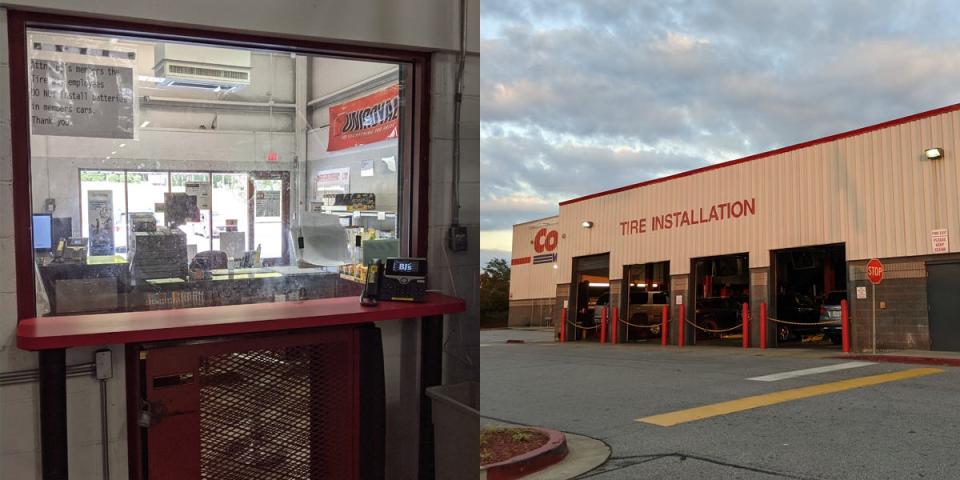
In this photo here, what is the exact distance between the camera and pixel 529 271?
270 cm

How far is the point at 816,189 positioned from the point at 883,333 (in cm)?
58

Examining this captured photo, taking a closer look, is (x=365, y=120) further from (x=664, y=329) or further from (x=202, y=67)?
(x=664, y=329)

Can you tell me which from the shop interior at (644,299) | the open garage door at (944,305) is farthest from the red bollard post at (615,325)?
the open garage door at (944,305)

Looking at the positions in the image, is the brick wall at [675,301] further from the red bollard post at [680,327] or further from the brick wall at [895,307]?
the brick wall at [895,307]

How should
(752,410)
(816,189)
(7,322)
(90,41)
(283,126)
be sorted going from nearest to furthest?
1. (7,322)
2. (90,41)
3. (816,189)
4. (283,126)
5. (752,410)

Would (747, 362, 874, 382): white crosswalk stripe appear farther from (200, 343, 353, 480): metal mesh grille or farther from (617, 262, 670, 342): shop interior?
(200, 343, 353, 480): metal mesh grille

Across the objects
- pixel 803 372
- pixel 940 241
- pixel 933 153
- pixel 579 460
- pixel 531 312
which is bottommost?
pixel 579 460

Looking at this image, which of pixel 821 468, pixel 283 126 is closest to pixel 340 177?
pixel 283 126

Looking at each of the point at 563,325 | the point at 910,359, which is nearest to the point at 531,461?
the point at 563,325

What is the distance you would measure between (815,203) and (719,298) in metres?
0.48

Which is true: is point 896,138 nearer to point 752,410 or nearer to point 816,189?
point 816,189

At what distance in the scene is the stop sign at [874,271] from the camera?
2289 mm

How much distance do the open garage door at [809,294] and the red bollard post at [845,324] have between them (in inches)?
0.8

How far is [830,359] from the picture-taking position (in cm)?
277
